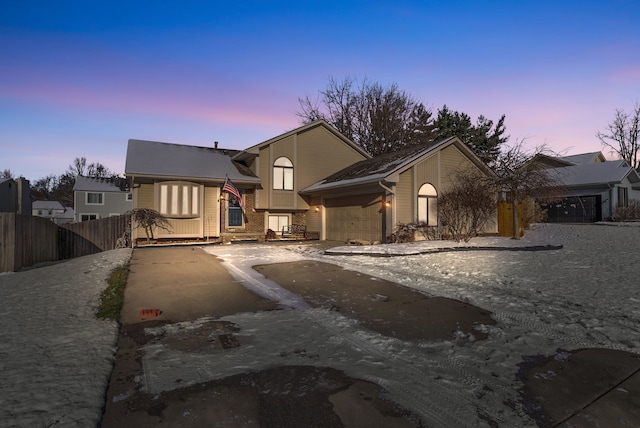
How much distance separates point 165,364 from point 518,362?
11.6ft

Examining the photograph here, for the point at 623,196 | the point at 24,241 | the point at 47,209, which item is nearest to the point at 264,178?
the point at 24,241

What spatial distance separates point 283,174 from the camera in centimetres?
1842

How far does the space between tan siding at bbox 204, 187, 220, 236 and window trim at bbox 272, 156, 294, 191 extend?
3131 millimetres

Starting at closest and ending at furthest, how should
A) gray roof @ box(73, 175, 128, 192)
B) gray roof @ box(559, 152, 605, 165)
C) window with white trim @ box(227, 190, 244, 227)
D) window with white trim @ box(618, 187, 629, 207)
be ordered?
1. window with white trim @ box(227, 190, 244, 227)
2. window with white trim @ box(618, 187, 629, 207)
3. gray roof @ box(559, 152, 605, 165)
4. gray roof @ box(73, 175, 128, 192)

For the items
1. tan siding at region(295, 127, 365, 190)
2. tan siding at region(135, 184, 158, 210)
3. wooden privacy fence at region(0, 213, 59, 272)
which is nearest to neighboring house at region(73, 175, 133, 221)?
tan siding at region(135, 184, 158, 210)

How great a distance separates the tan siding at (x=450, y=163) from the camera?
15.4 m

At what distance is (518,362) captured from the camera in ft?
11.0

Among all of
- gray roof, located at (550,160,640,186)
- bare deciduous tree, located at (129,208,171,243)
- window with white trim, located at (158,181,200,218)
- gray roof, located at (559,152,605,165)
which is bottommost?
bare deciduous tree, located at (129,208,171,243)

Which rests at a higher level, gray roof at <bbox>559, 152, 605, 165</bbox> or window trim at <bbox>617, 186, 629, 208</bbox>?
gray roof at <bbox>559, 152, 605, 165</bbox>

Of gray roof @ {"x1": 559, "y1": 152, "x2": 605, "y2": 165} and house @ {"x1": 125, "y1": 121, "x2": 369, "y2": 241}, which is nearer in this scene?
house @ {"x1": 125, "y1": 121, "x2": 369, "y2": 241}

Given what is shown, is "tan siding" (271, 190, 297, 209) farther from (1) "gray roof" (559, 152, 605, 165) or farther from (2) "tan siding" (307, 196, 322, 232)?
(1) "gray roof" (559, 152, 605, 165)

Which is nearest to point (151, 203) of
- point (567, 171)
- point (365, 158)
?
point (365, 158)

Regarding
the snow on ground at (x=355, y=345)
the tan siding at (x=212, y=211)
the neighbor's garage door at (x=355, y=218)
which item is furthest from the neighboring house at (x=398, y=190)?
the snow on ground at (x=355, y=345)

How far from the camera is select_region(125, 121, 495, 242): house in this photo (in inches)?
575
